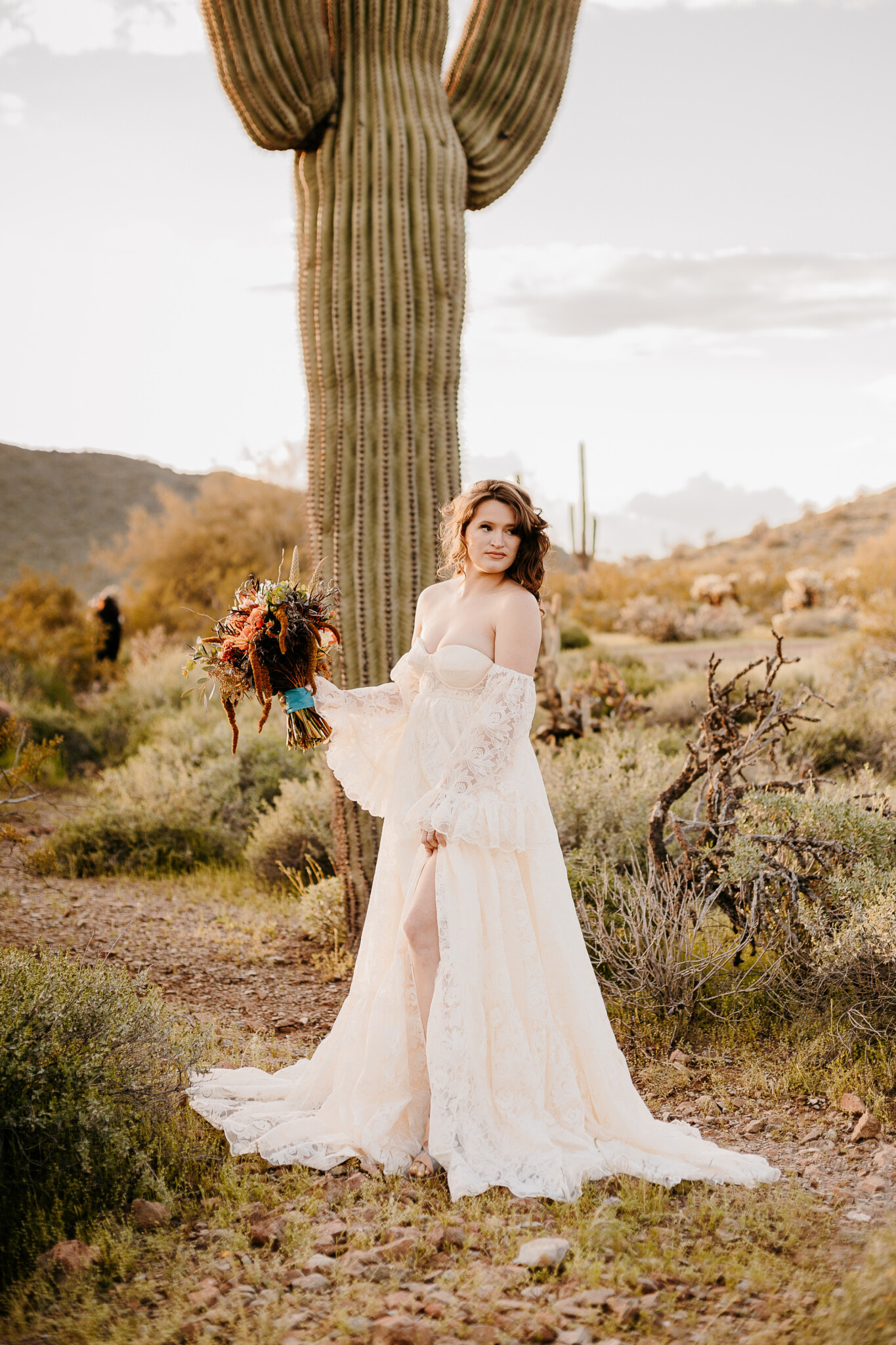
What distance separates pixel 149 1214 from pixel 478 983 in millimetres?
1053

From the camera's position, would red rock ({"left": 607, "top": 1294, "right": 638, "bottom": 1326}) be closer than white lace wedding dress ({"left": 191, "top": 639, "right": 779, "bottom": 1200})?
Yes

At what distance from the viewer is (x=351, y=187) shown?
5242 millimetres

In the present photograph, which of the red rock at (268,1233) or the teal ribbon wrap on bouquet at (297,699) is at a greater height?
the teal ribbon wrap on bouquet at (297,699)

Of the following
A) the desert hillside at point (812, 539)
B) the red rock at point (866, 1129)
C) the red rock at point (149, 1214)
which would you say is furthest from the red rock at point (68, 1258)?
the desert hillside at point (812, 539)

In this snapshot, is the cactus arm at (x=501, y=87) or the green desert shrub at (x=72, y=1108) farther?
the cactus arm at (x=501, y=87)

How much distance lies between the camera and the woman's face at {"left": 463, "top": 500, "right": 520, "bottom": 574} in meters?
3.31

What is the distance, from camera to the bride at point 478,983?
3066 millimetres

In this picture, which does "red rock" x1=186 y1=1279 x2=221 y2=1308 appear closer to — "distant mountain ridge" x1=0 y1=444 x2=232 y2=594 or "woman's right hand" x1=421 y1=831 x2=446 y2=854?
"woman's right hand" x1=421 y1=831 x2=446 y2=854

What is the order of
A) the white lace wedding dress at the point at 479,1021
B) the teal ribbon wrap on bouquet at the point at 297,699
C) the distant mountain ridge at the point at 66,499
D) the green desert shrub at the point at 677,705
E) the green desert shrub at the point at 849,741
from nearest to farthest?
the white lace wedding dress at the point at 479,1021 → the teal ribbon wrap on bouquet at the point at 297,699 → the green desert shrub at the point at 849,741 → the green desert shrub at the point at 677,705 → the distant mountain ridge at the point at 66,499

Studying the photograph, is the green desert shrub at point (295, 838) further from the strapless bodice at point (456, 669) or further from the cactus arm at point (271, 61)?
the cactus arm at point (271, 61)

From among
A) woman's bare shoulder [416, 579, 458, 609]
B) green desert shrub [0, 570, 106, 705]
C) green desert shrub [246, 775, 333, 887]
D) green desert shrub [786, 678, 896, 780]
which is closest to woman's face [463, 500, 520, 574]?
woman's bare shoulder [416, 579, 458, 609]

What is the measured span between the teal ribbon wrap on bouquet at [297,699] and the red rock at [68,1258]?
5.26 feet

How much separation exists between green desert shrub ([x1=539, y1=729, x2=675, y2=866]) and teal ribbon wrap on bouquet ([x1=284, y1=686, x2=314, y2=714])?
194cm

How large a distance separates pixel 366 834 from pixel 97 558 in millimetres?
14910
